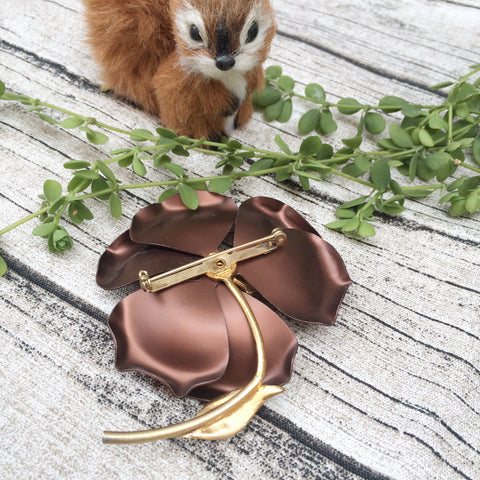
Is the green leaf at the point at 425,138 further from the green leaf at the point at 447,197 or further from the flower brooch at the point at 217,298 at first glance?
the flower brooch at the point at 217,298

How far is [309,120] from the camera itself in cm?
61

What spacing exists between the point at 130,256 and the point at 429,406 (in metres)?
0.28

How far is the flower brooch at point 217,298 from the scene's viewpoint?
0.38m

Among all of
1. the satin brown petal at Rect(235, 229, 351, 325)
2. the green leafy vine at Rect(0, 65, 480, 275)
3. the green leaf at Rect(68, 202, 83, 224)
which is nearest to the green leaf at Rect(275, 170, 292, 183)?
the green leafy vine at Rect(0, 65, 480, 275)

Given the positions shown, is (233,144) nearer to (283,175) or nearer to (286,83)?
(283,175)

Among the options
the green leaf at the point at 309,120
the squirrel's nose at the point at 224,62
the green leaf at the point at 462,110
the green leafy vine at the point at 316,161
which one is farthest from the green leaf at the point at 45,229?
the green leaf at the point at 462,110

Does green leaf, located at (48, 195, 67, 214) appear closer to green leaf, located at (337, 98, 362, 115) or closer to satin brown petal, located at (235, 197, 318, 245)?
satin brown petal, located at (235, 197, 318, 245)

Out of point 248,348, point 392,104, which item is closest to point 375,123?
point 392,104

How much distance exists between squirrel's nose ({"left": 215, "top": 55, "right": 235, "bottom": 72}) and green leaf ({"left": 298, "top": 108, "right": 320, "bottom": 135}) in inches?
6.8

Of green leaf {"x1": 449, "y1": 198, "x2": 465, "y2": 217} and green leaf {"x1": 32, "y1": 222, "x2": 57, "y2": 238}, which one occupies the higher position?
green leaf {"x1": 449, "y1": 198, "x2": 465, "y2": 217}

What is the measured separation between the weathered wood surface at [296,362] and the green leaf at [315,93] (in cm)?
4

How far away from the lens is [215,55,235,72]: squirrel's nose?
0.46m

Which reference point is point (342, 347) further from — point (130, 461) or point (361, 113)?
point (361, 113)

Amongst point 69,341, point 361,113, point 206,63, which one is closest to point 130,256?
Result: point 69,341
